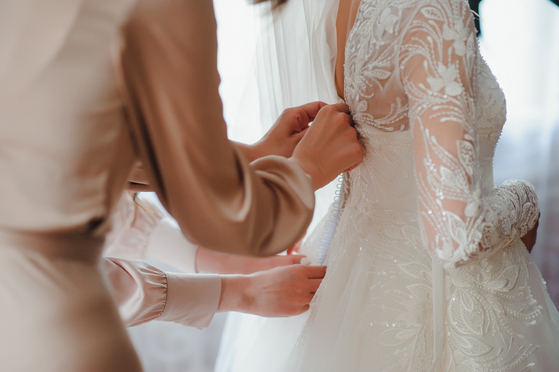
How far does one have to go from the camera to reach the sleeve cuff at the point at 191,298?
100 centimetres

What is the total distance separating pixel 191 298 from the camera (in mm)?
1016

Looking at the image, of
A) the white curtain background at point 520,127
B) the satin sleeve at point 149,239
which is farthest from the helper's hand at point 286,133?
the white curtain background at point 520,127

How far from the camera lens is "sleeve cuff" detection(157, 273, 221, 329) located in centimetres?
100

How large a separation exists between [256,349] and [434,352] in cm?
45

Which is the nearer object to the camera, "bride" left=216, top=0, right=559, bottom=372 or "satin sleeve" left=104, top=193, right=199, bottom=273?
"bride" left=216, top=0, right=559, bottom=372

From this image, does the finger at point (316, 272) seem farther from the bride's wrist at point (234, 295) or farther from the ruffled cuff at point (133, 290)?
the ruffled cuff at point (133, 290)

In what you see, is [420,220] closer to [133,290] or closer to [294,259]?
[294,259]

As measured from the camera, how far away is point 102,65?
40cm

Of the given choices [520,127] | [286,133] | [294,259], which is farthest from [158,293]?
[520,127]

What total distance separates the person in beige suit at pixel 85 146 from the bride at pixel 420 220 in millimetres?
356

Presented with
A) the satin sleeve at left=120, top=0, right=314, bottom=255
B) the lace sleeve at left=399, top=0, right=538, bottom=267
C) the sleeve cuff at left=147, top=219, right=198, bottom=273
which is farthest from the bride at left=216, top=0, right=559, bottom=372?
the sleeve cuff at left=147, top=219, right=198, bottom=273

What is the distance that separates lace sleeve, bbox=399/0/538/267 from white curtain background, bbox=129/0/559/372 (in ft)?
4.44

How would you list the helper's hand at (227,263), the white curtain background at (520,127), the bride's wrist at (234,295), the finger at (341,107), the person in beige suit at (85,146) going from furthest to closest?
the white curtain background at (520,127), the helper's hand at (227,263), the bride's wrist at (234,295), the finger at (341,107), the person in beige suit at (85,146)

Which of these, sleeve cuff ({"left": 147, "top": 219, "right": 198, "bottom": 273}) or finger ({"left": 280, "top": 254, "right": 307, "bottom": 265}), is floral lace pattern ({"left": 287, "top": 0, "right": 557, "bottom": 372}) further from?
sleeve cuff ({"left": 147, "top": 219, "right": 198, "bottom": 273})
